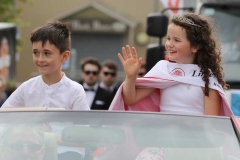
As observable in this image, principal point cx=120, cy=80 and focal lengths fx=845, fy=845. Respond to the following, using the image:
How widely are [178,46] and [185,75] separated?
203 mm

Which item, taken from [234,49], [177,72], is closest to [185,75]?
[177,72]

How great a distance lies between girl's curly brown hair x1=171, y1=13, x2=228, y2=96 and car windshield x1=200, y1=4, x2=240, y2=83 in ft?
14.4

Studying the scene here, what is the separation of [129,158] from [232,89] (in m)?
6.24

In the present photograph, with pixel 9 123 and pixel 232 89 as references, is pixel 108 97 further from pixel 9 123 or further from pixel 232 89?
pixel 9 123

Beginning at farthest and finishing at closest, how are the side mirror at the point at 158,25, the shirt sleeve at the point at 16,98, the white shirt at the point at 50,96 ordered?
1. the side mirror at the point at 158,25
2. the shirt sleeve at the point at 16,98
3. the white shirt at the point at 50,96

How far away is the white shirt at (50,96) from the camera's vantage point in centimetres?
559

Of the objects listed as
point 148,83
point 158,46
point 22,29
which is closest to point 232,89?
point 158,46

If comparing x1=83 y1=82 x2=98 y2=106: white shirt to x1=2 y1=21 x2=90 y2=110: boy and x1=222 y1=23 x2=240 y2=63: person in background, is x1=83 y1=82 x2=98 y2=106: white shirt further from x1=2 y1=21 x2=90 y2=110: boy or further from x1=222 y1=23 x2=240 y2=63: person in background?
x1=2 y1=21 x2=90 y2=110: boy

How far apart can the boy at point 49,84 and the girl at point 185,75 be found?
0.29m

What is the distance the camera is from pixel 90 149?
13.1ft

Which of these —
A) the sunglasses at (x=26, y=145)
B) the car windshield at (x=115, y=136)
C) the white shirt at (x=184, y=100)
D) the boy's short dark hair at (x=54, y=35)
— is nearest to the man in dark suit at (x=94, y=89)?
the boy's short dark hair at (x=54, y=35)

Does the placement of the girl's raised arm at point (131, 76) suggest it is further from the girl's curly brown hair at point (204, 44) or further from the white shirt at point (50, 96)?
the girl's curly brown hair at point (204, 44)

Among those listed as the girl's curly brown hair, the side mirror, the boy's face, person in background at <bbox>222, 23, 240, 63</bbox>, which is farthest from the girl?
person in background at <bbox>222, 23, 240, 63</bbox>

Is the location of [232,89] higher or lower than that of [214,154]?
lower
